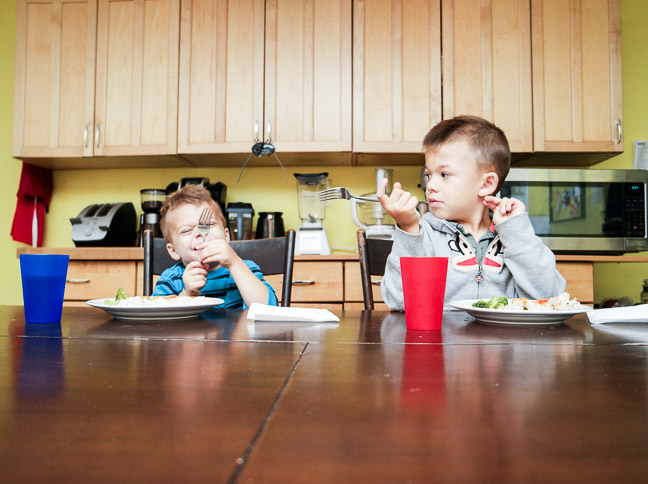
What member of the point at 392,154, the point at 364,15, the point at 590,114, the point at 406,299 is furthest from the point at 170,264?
the point at 590,114

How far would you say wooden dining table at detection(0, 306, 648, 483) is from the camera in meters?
0.26

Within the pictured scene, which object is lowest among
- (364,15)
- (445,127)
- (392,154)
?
(445,127)

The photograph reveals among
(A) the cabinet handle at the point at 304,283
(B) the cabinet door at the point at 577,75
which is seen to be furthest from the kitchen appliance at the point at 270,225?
(B) the cabinet door at the point at 577,75

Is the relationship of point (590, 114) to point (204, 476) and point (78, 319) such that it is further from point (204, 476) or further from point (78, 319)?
point (204, 476)

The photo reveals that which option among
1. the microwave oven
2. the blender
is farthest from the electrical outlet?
the blender

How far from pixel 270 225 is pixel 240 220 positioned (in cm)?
16

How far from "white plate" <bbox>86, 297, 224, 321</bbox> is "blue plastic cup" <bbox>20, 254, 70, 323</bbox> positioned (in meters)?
0.08

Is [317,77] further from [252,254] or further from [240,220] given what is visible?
[252,254]

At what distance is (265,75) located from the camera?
2.69 m

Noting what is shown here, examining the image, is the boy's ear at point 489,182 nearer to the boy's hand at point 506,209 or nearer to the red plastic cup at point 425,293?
the boy's hand at point 506,209

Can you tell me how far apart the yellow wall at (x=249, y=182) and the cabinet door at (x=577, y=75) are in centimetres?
41

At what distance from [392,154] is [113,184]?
1652 millimetres

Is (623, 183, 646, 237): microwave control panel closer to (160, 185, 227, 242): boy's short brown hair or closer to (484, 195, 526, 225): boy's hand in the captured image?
(484, 195, 526, 225): boy's hand

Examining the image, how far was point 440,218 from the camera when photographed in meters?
1.44
